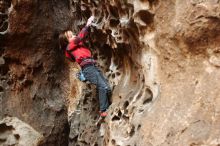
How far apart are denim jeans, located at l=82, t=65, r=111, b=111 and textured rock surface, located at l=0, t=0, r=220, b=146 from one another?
4.5 inches

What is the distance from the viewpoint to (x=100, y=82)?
19.7 feet

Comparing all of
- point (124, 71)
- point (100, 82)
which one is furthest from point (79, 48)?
point (124, 71)

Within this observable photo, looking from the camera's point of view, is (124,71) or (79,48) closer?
(124,71)

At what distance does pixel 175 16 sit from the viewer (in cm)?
470

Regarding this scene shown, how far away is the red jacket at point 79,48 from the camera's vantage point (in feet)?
20.1

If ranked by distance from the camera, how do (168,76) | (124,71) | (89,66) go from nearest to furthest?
(168,76)
(124,71)
(89,66)

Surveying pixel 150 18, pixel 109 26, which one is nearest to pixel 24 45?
pixel 109 26

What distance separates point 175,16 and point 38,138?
10.1ft

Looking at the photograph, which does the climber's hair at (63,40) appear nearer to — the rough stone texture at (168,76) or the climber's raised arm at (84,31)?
the climber's raised arm at (84,31)

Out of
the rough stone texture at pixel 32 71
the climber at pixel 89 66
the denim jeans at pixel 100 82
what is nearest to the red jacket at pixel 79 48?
the climber at pixel 89 66

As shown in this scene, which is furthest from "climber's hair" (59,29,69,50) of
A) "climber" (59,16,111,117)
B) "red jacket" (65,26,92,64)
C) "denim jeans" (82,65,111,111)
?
"denim jeans" (82,65,111,111)

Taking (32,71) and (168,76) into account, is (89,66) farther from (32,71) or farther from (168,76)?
(168,76)

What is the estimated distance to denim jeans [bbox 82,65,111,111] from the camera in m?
5.95

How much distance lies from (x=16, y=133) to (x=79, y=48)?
161cm
